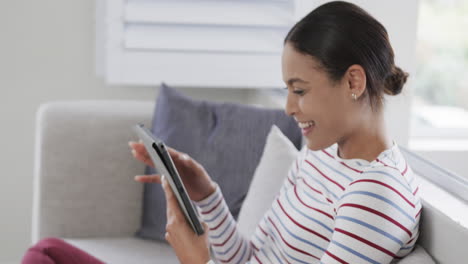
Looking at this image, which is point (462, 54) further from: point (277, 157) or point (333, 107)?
point (333, 107)

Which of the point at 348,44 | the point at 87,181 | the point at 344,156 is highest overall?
the point at 348,44

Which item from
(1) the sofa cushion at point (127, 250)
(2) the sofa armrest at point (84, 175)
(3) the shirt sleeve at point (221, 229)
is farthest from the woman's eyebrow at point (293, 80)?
(2) the sofa armrest at point (84, 175)

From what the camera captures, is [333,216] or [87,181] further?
[87,181]

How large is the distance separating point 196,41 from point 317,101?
1113 millimetres

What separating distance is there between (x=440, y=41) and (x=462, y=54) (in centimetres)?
11

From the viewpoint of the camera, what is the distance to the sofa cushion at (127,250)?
1.87 meters

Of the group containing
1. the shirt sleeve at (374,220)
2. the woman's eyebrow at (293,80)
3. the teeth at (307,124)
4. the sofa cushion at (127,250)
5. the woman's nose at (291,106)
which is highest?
the woman's eyebrow at (293,80)

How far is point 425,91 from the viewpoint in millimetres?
2012

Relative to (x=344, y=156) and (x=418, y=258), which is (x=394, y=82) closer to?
(x=344, y=156)

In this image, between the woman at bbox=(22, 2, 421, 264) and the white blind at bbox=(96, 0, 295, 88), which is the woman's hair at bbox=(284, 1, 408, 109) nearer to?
the woman at bbox=(22, 2, 421, 264)

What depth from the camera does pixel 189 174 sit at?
149 centimetres

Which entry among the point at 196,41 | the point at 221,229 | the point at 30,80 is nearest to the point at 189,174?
the point at 221,229

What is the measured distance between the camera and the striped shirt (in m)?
1.08

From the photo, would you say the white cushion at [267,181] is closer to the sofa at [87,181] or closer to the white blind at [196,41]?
the sofa at [87,181]
